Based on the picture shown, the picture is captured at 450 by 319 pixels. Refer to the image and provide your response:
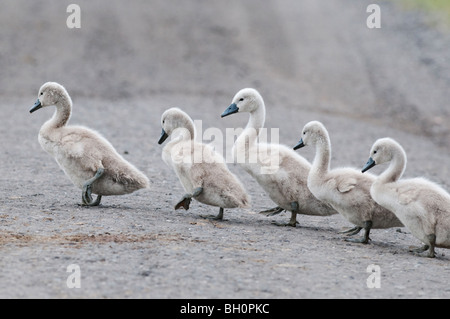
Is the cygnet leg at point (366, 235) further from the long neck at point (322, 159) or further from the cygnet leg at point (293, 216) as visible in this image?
the cygnet leg at point (293, 216)

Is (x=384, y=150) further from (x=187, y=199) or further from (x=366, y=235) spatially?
(x=187, y=199)

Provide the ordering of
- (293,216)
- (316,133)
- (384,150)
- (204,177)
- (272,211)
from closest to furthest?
1. (384,150)
2. (204,177)
3. (316,133)
4. (293,216)
5. (272,211)

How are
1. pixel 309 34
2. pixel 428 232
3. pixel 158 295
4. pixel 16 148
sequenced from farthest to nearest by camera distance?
1. pixel 309 34
2. pixel 16 148
3. pixel 428 232
4. pixel 158 295

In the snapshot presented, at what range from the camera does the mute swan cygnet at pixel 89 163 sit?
9.35 metres

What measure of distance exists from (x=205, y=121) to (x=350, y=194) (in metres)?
9.32

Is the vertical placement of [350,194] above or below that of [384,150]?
below

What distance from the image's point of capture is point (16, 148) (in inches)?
544

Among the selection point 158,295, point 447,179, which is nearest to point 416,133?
point 447,179

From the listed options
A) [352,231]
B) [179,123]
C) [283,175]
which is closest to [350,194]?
[352,231]

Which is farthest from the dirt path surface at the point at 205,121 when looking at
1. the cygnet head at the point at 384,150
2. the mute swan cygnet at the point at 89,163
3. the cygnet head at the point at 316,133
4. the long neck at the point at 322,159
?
the cygnet head at the point at 316,133

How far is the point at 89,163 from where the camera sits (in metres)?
9.33

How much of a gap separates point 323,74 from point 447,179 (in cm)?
1003
